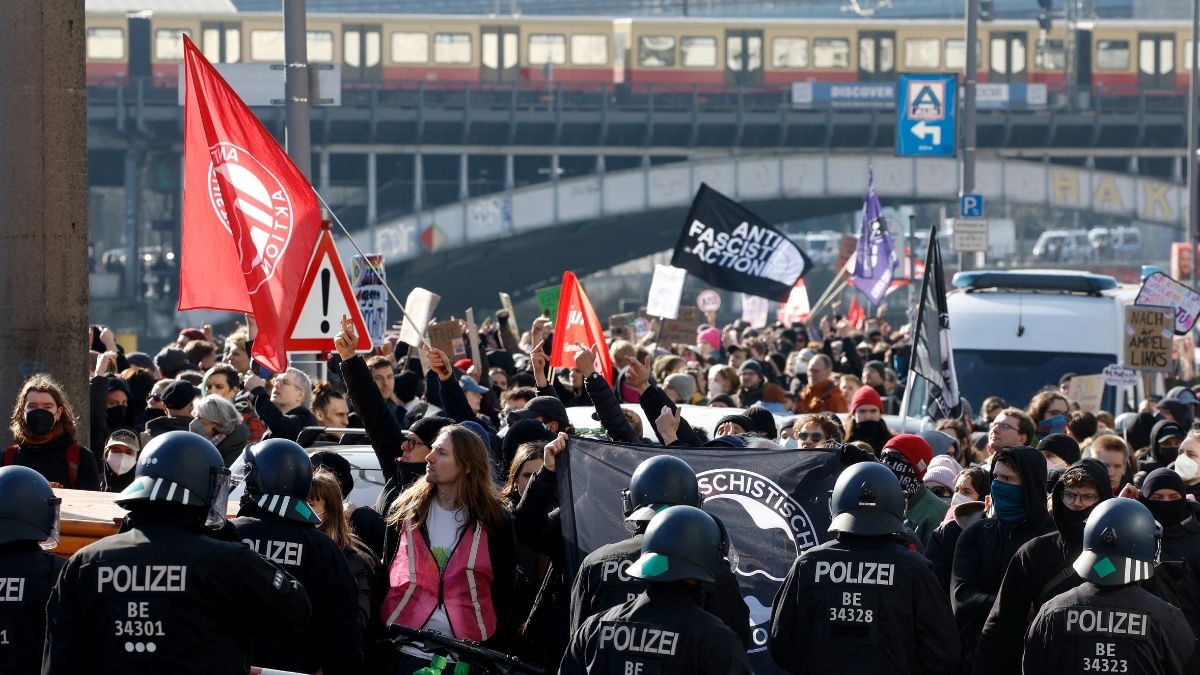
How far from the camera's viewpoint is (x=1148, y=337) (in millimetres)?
14820

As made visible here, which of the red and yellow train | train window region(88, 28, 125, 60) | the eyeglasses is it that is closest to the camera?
the eyeglasses

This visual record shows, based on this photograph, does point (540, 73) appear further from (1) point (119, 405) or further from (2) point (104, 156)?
(1) point (119, 405)

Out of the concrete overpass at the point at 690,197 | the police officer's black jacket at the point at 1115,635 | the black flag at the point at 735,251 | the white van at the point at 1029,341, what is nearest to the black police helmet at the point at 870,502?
the police officer's black jacket at the point at 1115,635

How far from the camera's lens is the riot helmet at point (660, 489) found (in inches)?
204

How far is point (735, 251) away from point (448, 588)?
43.7 ft

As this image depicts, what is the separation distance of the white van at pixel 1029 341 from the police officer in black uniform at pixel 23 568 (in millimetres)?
11867

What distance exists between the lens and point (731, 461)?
20.7 feet

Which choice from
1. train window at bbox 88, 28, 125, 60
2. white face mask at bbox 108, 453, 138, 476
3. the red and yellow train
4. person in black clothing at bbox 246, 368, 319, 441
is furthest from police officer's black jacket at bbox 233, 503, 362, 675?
train window at bbox 88, 28, 125, 60

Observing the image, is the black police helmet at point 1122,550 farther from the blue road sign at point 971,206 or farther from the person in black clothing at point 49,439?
the blue road sign at point 971,206

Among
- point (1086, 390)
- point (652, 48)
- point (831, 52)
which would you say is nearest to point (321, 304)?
point (1086, 390)

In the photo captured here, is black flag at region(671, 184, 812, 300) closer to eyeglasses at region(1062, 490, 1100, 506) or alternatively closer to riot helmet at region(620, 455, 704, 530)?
eyeglasses at region(1062, 490, 1100, 506)

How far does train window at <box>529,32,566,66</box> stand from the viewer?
49344 millimetres

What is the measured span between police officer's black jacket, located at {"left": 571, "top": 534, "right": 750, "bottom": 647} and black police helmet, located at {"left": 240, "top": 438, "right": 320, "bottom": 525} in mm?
752

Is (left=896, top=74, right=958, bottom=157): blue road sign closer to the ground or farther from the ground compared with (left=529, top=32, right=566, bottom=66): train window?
closer to the ground
